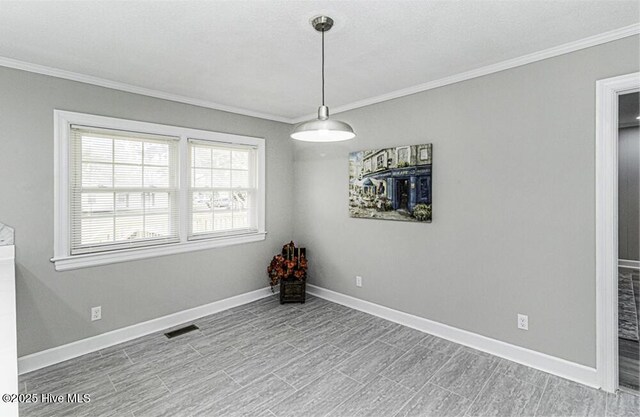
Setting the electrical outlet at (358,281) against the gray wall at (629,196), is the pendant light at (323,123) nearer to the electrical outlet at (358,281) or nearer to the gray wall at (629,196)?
the electrical outlet at (358,281)

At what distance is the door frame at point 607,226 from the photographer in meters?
2.32

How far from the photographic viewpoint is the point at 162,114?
3.54 m

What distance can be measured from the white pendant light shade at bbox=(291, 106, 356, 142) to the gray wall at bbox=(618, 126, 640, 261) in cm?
628

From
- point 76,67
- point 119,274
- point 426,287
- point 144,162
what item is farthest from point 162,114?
point 426,287

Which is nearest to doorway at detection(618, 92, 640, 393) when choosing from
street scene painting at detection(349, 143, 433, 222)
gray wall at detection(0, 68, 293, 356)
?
street scene painting at detection(349, 143, 433, 222)

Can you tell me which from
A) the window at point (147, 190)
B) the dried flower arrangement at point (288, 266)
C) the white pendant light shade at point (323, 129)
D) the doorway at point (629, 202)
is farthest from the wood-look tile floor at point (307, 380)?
the doorway at point (629, 202)

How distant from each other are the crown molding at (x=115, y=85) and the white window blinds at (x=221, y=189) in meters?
0.45

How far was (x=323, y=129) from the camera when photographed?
2.06 meters

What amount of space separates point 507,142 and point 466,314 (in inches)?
65.2

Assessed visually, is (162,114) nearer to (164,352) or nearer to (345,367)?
(164,352)

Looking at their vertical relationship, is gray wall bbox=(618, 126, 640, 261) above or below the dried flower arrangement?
above

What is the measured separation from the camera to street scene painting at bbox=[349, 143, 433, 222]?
3.37 meters

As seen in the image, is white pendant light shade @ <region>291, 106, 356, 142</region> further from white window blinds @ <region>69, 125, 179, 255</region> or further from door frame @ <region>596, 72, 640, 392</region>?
white window blinds @ <region>69, 125, 179, 255</region>

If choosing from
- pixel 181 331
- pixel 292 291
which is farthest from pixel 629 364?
pixel 181 331
